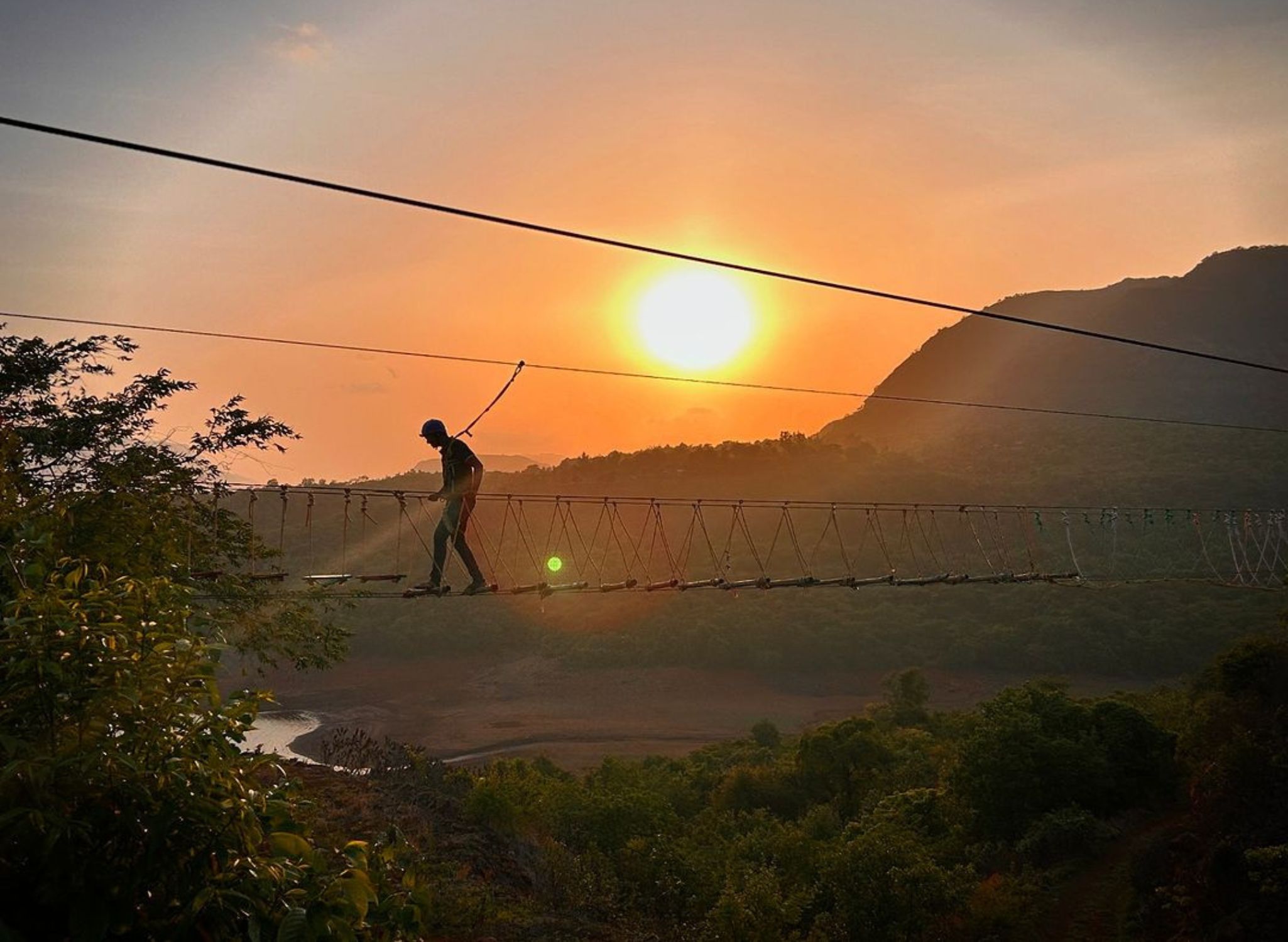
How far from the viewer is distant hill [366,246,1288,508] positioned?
7781 cm

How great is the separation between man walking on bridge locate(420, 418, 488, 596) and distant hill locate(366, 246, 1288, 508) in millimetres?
66638

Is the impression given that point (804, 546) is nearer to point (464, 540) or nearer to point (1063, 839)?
point (1063, 839)

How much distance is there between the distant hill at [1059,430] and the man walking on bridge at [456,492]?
2624 inches

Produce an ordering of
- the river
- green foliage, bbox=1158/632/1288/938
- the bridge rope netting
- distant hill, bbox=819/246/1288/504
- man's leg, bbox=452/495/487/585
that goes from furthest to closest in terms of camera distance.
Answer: distant hill, bbox=819/246/1288/504
the bridge rope netting
the river
green foliage, bbox=1158/632/1288/938
man's leg, bbox=452/495/487/585

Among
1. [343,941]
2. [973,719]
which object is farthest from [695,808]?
[343,941]

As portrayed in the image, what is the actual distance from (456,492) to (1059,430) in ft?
307

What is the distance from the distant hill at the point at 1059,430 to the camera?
77812mm

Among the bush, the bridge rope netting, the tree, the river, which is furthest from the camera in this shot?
the bridge rope netting

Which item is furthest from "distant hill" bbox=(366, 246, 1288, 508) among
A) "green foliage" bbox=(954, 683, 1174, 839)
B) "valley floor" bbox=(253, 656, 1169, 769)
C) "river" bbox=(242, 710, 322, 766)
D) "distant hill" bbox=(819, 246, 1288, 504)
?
"green foliage" bbox=(954, 683, 1174, 839)

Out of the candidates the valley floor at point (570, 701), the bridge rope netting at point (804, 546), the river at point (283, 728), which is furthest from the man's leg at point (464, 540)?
the bridge rope netting at point (804, 546)

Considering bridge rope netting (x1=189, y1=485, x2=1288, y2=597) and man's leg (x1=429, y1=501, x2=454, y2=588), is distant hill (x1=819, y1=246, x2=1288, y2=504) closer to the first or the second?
bridge rope netting (x1=189, y1=485, x2=1288, y2=597)

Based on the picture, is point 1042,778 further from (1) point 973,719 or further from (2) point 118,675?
(2) point 118,675

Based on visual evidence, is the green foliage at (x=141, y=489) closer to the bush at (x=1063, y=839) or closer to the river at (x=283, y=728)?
the bush at (x=1063, y=839)

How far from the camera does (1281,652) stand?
916 inches
